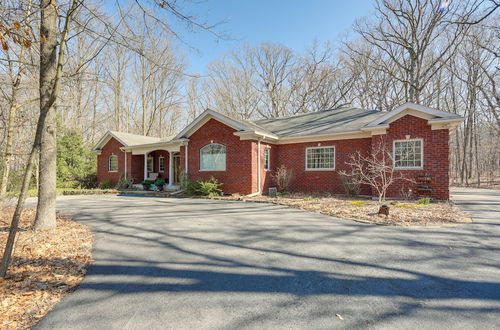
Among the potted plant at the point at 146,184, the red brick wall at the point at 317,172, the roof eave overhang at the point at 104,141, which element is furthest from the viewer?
the roof eave overhang at the point at 104,141

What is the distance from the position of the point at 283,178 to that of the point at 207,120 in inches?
216

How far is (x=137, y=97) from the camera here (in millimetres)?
31094

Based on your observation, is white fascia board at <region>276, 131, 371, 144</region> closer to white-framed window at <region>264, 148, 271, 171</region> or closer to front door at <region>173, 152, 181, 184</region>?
white-framed window at <region>264, 148, 271, 171</region>

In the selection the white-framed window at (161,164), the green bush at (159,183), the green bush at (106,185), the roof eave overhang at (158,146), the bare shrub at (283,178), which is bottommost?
the green bush at (106,185)

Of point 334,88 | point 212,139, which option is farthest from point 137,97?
point 334,88

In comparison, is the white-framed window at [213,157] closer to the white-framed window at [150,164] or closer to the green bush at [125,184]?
the white-framed window at [150,164]

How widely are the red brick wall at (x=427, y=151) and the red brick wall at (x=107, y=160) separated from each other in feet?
60.5

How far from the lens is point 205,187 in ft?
43.2

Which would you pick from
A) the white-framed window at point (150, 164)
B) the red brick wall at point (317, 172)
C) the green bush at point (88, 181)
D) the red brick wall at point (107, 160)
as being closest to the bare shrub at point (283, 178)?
the red brick wall at point (317, 172)

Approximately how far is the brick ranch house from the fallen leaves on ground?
840 cm

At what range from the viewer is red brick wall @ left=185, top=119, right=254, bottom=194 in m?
12.9

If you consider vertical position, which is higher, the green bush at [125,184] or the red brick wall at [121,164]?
the red brick wall at [121,164]

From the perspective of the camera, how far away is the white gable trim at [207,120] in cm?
1312

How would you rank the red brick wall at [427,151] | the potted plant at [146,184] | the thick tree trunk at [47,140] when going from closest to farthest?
the thick tree trunk at [47,140], the red brick wall at [427,151], the potted plant at [146,184]
